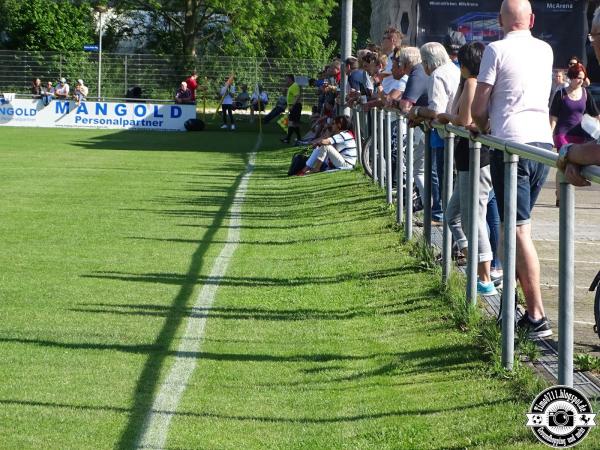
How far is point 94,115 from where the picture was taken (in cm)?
4603

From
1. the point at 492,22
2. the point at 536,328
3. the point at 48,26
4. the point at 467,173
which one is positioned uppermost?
the point at 48,26

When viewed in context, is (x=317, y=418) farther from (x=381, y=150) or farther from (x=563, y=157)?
(x=381, y=150)

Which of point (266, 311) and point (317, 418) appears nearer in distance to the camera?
point (317, 418)

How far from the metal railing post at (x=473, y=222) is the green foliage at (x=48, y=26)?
2354 inches

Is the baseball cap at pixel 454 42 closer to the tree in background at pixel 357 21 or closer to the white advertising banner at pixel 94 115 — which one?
the white advertising banner at pixel 94 115

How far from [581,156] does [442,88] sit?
19.4ft

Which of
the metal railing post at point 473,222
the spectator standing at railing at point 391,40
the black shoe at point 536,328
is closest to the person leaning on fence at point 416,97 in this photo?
the spectator standing at railing at point 391,40

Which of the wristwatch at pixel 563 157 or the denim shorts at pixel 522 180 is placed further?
the denim shorts at pixel 522 180

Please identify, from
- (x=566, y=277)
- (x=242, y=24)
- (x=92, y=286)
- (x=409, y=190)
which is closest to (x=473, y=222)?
(x=566, y=277)

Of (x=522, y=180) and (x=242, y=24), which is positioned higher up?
(x=242, y=24)

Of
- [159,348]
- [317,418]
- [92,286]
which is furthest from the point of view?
[92,286]

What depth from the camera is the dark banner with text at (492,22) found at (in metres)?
31.0

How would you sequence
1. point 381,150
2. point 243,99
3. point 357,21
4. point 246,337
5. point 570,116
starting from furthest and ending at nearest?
point 357,21 < point 243,99 < point 381,150 < point 570,116 < point 246,337

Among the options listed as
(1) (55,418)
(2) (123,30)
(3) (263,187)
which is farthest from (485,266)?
(2) (123,30)
